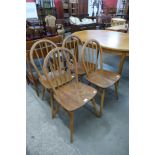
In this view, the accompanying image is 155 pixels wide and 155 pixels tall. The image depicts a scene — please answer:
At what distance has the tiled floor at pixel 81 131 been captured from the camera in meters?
1.40

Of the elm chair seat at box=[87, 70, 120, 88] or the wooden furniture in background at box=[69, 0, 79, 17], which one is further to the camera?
the wooden furniture in background at box=[69, 0, 79, 17]

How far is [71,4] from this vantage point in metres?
6.57

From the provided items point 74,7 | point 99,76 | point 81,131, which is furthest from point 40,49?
point 74,7

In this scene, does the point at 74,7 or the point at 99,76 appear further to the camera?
the point at 74,7

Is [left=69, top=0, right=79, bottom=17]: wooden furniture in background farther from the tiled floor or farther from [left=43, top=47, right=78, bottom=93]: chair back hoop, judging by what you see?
the tiled floor

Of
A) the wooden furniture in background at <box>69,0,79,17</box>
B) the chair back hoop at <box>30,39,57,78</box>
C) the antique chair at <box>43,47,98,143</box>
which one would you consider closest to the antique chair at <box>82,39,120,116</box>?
the antique chair at <box>43,47,98,143</box>

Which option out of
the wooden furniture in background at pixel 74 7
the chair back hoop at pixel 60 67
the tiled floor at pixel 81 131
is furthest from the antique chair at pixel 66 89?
the wooden furniture in background at pixel 74 7

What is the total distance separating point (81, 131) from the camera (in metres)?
1.59

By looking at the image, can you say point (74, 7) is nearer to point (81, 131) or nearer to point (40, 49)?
point (40, 49)

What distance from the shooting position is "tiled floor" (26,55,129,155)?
1.40 meters
